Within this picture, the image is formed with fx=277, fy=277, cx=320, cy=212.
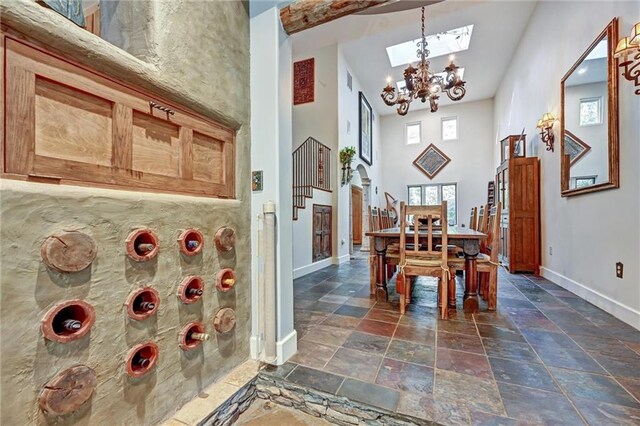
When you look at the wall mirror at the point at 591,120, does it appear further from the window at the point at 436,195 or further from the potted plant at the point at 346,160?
the window at the point at 436,195

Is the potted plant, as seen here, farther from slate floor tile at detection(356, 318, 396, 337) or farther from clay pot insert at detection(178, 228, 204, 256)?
clay pot insert at detection(178, 228, 204, 256)

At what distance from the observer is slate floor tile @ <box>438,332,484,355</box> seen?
6.42ft

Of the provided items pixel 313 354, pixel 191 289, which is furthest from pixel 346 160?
pixel 191 289

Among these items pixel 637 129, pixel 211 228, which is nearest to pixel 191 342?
pixel 211 228

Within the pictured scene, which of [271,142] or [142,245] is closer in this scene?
[142,245]

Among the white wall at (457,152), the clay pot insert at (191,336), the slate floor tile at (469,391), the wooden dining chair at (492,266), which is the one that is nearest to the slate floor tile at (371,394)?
the slate floor tile at (469,391)

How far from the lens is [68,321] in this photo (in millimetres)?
981

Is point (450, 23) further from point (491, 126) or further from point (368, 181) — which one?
point (491, 126)

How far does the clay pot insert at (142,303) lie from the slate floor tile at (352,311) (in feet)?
5.95

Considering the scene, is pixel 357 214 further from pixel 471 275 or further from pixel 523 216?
pixel 471 275

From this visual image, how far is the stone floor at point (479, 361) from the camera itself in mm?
1366

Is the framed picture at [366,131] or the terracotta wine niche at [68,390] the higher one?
the framed picture at [366,131]

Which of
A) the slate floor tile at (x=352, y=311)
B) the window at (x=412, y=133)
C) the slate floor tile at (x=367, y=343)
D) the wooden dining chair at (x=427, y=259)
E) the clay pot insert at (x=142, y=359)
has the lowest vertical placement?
the slate floor tile at (x=352, y=311)

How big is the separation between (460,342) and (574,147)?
2.93 metres
